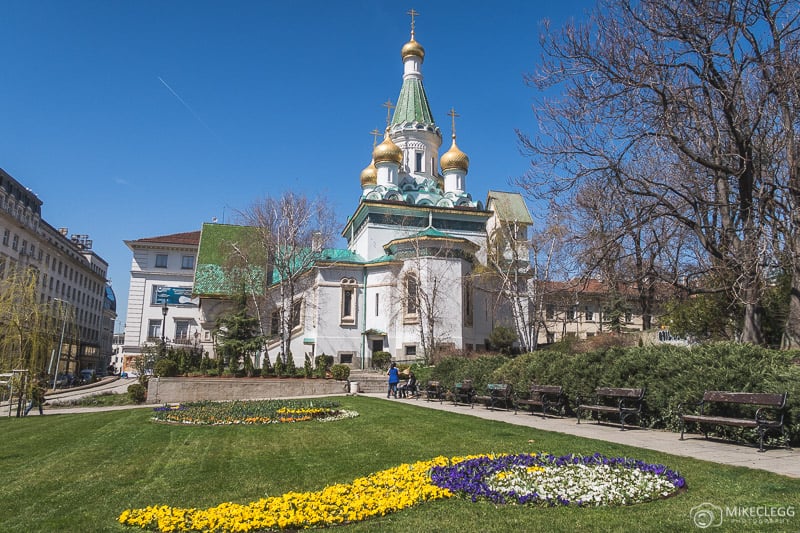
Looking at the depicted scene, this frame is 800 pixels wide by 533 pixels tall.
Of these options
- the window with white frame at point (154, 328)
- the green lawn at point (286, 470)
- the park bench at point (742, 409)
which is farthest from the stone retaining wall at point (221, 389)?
the window with white frame at point (154, 328)

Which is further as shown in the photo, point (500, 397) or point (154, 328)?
point (154, 328)

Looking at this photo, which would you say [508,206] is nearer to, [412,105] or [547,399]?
[412,105]

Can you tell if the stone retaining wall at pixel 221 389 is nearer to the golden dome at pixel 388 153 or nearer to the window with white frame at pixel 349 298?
the window with white frame at pixel 349 298

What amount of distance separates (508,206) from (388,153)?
1129cm

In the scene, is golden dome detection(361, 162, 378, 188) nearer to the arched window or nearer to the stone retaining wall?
the arched window

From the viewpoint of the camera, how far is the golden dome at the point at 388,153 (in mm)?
42438

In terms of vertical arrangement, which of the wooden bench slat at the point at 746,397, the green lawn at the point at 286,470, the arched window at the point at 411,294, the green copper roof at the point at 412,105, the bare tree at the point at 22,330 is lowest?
the green lawn at the point at 286,470

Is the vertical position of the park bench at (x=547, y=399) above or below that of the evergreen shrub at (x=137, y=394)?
above

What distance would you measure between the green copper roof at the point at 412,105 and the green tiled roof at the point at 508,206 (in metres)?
8.35

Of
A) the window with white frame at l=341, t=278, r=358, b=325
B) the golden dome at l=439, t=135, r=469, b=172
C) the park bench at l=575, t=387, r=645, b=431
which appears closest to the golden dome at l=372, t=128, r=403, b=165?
the golden dome at l=439, t=135, r=469, b=172

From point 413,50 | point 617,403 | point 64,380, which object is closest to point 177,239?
point 64,380

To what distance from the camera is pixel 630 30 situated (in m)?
11.8

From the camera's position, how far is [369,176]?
46.4 m

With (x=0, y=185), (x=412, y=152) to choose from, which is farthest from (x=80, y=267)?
(x=412, y=152)
